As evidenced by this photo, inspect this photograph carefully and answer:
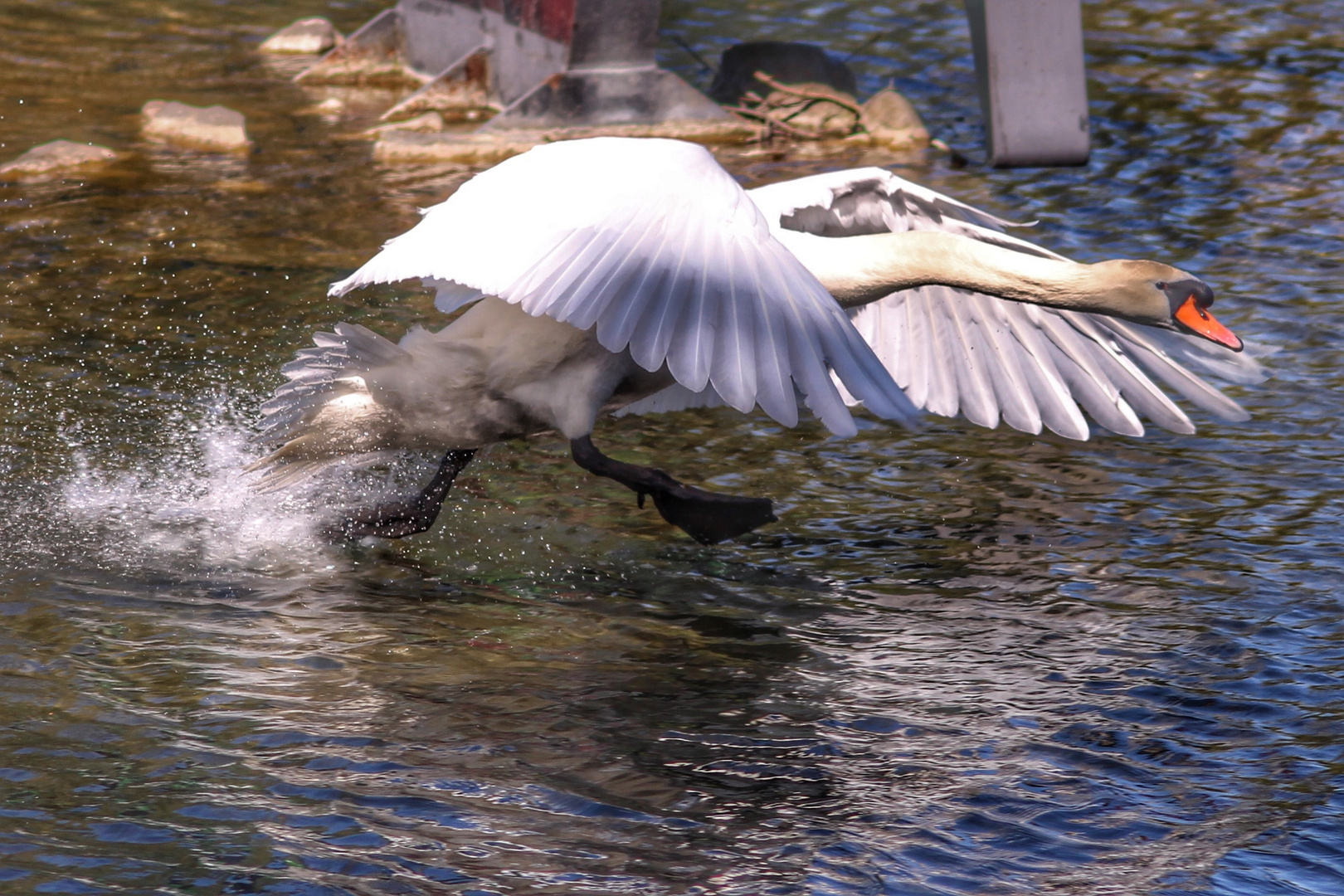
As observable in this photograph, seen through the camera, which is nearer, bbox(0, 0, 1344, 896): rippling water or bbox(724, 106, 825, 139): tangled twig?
bbox(0, 0, 1344, 896): rippling water

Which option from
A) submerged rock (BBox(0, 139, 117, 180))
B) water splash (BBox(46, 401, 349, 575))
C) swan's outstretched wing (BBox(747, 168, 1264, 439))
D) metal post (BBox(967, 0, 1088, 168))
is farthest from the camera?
submerged rock (BBox(0, 139, 117, 180))

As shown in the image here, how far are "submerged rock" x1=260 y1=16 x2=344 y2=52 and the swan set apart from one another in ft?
28.8

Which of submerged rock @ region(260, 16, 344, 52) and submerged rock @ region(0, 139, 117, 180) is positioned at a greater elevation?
submerged rock @ region(260, 16, 344, 52)

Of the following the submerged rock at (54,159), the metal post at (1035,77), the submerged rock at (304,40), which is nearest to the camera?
the metal post at (1035,77)

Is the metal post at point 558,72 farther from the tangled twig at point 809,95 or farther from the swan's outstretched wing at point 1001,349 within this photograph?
the swan's outstretched wing at point 1001,349

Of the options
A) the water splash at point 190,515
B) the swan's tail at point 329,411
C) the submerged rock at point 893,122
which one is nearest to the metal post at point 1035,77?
the submerged rock at point 893,122

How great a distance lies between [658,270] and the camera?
442cm

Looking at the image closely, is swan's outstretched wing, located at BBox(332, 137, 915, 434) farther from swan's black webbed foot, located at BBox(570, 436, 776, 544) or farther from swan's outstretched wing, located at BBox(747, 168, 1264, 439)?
swan's outstretched wing, located at BBox(747, 168, 1264, 439)

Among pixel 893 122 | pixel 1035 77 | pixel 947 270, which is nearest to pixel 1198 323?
pixel 947 270

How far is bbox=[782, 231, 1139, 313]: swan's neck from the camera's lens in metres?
4.95

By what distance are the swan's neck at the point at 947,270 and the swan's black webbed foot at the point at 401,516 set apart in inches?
53.0

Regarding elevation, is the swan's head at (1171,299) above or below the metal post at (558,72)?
below

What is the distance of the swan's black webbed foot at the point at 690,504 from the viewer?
4910mm

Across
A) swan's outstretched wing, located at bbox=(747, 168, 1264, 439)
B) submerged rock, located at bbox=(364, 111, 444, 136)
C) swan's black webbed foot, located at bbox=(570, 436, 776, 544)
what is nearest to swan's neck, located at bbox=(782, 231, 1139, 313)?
swan's outstretched wing, located at bbox=(747, 168, 1264, 439)
